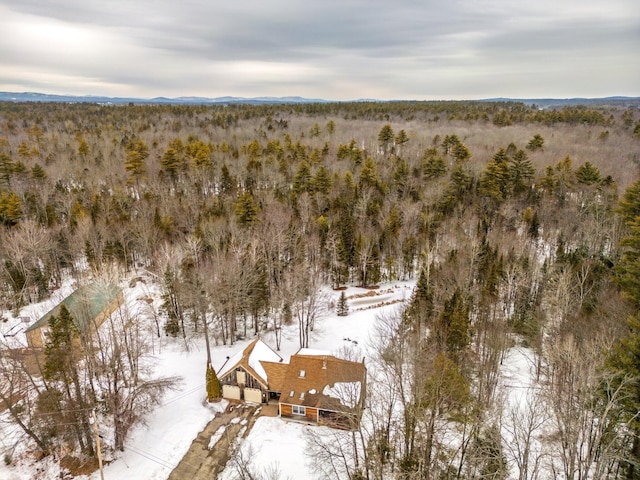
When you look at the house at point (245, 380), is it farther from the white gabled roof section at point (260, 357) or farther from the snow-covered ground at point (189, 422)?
the snow-covered ground at point (189, 422)

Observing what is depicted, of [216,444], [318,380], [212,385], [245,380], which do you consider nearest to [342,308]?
[318,380]

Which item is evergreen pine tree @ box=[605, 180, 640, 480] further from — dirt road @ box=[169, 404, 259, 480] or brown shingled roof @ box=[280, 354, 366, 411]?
dirt road @ box=[169, 404, 259, 480]

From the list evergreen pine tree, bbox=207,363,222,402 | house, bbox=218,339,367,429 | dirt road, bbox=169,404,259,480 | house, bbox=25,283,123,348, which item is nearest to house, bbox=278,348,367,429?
house, bbox=218,339,367,429

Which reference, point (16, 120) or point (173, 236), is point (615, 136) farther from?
point (16, 120)

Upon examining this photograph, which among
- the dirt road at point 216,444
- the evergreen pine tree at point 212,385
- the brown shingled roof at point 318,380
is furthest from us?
the evergreen pine tree at point 212,385

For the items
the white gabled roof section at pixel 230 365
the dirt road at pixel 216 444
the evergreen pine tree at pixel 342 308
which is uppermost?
the white gabled roof section at pixel 230 365

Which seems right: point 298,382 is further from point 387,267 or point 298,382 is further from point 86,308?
point 387,267

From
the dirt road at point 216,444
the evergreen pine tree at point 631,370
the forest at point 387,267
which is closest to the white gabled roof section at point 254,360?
the dirt road at point 216,444

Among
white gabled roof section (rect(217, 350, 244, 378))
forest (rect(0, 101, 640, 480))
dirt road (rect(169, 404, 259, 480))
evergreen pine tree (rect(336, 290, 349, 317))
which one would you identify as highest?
forest (rect(0, 101, 640, 480))
